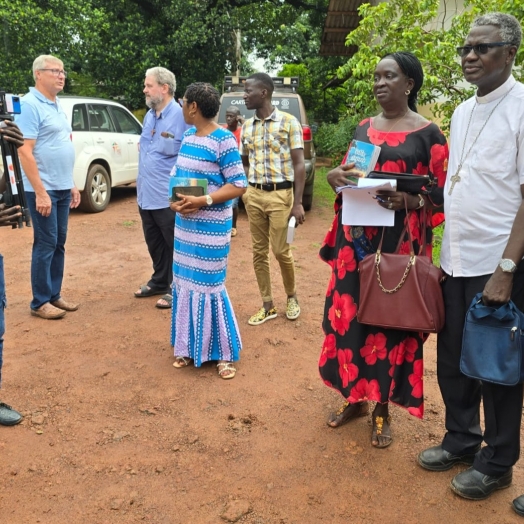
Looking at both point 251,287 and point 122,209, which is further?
point 122,209

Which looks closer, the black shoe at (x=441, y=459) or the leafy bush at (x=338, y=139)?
the black shoe at (x=441, y=459)

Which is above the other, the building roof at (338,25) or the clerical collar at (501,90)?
the building roof at (338,25)

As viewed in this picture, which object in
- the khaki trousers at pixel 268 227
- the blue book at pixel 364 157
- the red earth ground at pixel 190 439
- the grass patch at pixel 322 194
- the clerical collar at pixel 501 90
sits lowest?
the red earth ground at pixel 190 439

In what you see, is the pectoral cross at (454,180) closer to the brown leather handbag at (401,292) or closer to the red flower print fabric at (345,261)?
the brown leather handbag at (401,292)

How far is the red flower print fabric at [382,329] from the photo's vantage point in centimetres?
267

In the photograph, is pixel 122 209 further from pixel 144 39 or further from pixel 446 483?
pixel 446 483

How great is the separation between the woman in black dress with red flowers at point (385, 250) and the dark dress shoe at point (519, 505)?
1.84ft

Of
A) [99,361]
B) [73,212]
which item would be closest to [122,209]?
[73,212]

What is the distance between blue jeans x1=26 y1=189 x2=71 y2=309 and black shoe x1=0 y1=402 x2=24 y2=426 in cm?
153

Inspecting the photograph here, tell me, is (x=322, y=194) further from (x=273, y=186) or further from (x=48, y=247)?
(x=48, y=247)

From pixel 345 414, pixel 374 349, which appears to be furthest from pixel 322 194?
pixel 374 349

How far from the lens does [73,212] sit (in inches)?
→ 344

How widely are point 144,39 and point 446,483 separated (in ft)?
43.7

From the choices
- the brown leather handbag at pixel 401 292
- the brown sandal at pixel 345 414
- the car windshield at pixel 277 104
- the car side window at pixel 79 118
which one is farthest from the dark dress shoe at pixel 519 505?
the car side window at pixel 79 118
